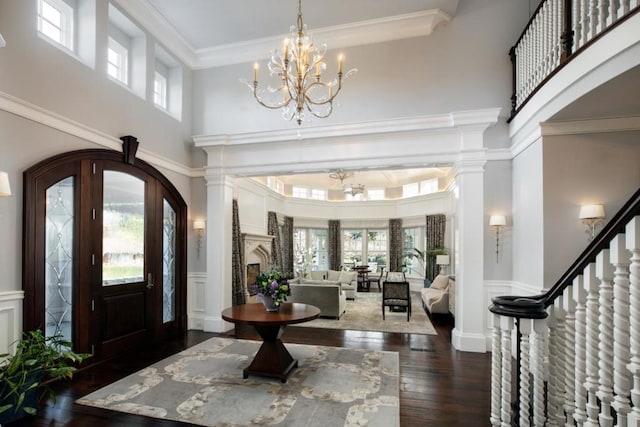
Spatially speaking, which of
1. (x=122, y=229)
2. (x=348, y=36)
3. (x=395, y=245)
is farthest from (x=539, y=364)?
(x=395, y=245)

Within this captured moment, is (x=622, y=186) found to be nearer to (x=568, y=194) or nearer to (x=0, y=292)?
(x=568, y=194)

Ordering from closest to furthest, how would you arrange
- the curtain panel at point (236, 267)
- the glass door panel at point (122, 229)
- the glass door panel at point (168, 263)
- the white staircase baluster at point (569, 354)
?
1. the white staircase baluster at point (569, 354)
2. the glass door panel at point (122, 229)
3. the glass door panel at point (168, 263)
4. the curtain panel at point (236, 267)

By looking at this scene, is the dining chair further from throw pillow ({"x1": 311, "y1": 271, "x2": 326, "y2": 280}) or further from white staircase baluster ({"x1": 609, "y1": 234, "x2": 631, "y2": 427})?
white staircase baluster ({"x1": 609, "y1": 234, "x2": 631, "y2": 427})

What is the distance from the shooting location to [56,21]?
13.7ft

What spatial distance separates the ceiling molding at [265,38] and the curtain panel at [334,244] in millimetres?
7856

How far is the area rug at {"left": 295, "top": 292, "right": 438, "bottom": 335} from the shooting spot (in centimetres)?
627

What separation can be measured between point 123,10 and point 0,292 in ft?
12.8

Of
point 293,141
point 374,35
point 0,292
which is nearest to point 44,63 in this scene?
point 0,292

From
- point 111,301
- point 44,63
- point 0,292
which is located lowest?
point 111,301

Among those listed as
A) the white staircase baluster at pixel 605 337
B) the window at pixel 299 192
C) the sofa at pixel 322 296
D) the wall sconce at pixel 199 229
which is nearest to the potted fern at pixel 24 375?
the wall sconce at pixel 199 229

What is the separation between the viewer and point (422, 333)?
5.96 m

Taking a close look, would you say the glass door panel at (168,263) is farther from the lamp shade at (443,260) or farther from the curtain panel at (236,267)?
the lamp shade at (443,260)

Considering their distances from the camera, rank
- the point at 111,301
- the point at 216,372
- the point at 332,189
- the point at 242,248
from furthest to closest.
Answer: the point at 332,189, the point at 242,248, the point at 111,301, the point at 216,372

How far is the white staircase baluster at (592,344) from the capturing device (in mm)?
1917
